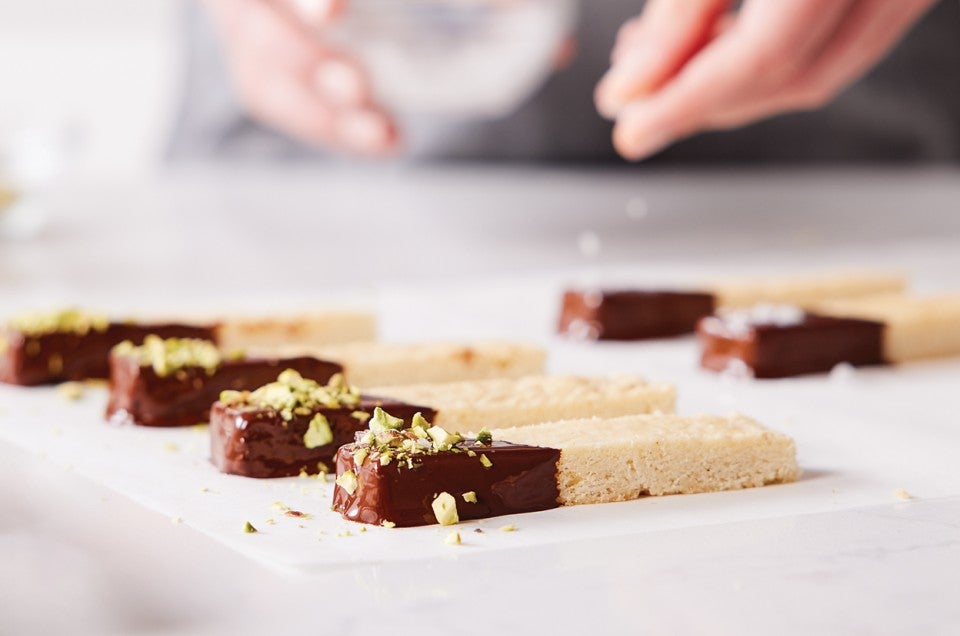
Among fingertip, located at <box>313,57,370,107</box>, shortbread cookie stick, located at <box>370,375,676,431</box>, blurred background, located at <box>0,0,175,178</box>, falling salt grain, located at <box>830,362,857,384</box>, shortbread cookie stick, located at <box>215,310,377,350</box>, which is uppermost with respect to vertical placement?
blurred background, located at <box>0,0,175,178</box>

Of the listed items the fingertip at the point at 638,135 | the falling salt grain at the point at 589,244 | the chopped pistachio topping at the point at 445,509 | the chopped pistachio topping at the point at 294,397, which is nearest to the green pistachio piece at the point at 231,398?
the chopped pistachio topping at the point at 294,397

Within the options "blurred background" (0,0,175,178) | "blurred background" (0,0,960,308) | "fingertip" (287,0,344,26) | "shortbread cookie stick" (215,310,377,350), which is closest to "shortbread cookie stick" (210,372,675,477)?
"shortbread cookie stick" (215,310,377,350)

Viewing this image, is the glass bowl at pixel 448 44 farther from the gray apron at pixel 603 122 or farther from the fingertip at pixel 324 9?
the gray apron at pixel 603 122

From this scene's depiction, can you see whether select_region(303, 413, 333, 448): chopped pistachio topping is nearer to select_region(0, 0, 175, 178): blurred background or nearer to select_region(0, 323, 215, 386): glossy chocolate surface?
select_region(0, 323, 215, 386): glossy chocolate surface

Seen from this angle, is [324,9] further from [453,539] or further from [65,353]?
[453,539]

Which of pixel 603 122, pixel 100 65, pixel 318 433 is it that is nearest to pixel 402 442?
pixel 318 433

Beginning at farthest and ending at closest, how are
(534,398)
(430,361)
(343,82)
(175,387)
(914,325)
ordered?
(343,82) < (914,325) < (430,361) < (175,387) < (534,398)

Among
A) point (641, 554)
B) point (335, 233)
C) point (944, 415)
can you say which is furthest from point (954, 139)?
point (641, 554)
